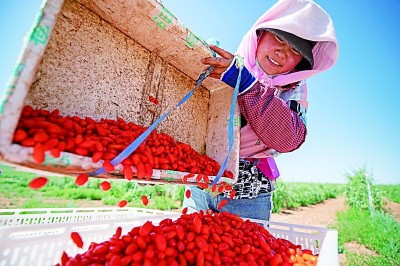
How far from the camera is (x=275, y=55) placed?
5.58 ft

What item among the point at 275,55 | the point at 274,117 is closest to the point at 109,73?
the point at 274,117

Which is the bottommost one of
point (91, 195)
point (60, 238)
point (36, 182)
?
point (91, 195)

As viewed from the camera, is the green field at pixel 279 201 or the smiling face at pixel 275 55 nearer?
the smiling face at pixel 275 55

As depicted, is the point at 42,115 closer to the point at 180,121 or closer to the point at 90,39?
the point at 90,39

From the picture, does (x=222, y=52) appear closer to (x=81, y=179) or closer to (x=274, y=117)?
(x=274, y=117)

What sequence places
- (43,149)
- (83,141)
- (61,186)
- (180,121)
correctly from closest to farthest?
(43,149)
(83,141)
(180,121)
(61,186)

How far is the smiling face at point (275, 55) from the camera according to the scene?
1.68 meters

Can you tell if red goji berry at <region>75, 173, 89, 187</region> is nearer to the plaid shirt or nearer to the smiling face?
the plaid shirt

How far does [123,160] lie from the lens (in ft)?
2.92

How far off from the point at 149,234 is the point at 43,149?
747 mm

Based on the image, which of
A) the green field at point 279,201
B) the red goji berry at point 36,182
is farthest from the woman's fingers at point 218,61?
the red goji berry at point 36,182

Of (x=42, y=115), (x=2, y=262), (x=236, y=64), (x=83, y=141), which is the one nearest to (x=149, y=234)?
(x=83, y=141)

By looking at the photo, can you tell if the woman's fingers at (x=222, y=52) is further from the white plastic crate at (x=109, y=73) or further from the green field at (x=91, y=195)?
the green field at (x=91, y=195)

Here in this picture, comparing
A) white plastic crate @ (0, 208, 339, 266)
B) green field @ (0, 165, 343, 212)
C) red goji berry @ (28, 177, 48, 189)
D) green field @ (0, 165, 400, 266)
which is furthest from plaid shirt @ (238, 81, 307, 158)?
green field @ (0, 165, 343, 212)
